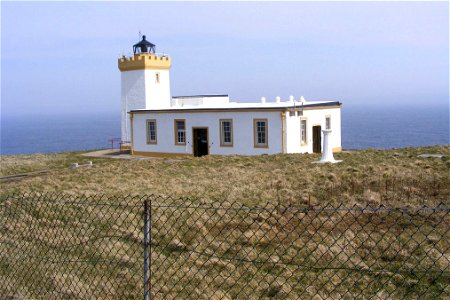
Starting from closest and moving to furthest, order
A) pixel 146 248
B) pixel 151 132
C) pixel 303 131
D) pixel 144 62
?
1. pixel 146 248
2. pixel 303 131
3. pixel 151 132
4. pixel 144 62

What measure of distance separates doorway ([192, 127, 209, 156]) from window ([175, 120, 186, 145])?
0.72 metres

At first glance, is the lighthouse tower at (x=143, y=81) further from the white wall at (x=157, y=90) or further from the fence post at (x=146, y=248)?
the fence post at (x=146, y=248)

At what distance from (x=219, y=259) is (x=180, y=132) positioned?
20.4 m

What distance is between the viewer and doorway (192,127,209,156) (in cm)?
2802

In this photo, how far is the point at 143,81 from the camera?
33.1 meters

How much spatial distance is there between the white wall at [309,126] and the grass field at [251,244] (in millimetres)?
9626

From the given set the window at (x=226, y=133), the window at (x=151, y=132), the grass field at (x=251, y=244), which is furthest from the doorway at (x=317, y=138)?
the grass field at (x=251, y=244)

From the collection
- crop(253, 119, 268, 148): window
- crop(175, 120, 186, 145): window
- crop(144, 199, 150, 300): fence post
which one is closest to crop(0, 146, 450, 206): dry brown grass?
crop(253, 119, 268, 148): window

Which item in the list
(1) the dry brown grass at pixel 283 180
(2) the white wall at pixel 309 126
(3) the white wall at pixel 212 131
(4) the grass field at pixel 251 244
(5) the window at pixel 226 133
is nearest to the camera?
(4) the grass field at pixel 251 244

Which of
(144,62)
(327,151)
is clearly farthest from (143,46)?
(327,151)

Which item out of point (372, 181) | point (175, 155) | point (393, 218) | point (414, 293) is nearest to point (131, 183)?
point (372, 181)

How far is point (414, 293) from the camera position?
25.0ft

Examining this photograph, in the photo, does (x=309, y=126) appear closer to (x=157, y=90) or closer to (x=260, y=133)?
(x=260, y=133)

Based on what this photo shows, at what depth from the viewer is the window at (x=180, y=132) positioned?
94.1 ft
